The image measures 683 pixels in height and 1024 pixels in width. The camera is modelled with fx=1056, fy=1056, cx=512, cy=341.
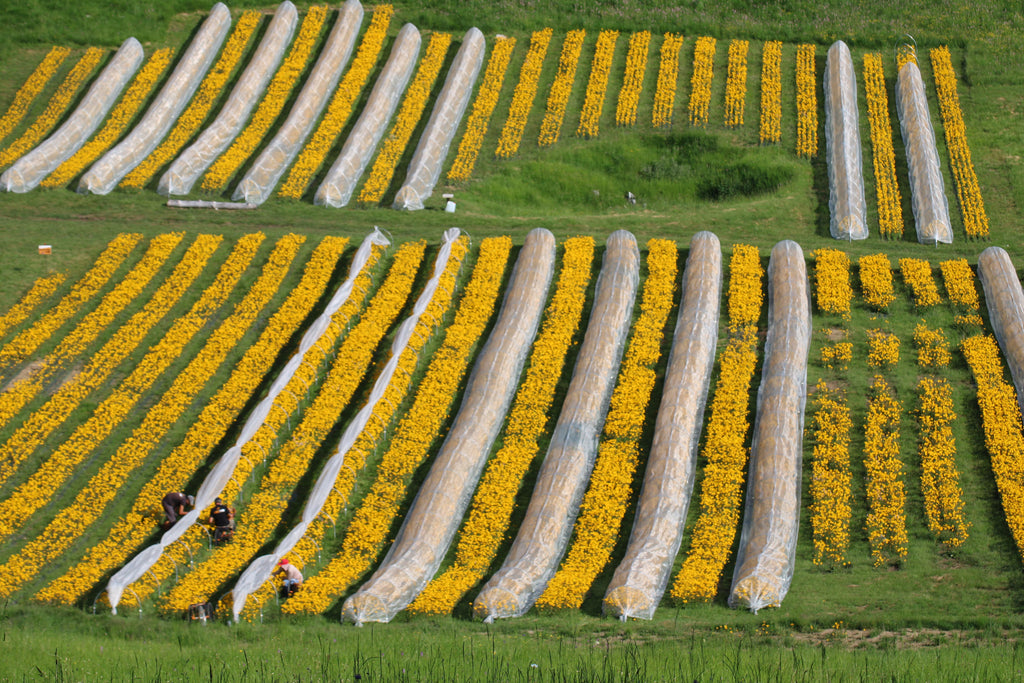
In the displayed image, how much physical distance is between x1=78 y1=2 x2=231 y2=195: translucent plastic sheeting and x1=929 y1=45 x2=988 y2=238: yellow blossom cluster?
1661 inches

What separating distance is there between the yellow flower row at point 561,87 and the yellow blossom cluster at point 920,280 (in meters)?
20.9

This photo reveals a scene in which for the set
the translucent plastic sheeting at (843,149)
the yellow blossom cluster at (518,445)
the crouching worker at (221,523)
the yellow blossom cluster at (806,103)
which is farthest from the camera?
the yellow blossom cluster at (806,103)

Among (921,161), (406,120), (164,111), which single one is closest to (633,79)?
(406,120)

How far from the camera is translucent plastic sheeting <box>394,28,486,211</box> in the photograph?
174 feet

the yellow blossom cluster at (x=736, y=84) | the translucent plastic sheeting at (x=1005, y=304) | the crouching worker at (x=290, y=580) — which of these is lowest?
the crouching worker at (x=290, y=580)

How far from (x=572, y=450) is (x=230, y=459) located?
11.7 m

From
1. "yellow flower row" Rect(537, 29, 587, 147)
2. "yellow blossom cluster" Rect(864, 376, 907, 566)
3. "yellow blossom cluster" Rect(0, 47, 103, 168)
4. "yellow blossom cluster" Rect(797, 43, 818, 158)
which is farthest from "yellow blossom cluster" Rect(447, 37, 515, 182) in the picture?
"yellow blossom cluster" Rect(864, 376, 907, 566)

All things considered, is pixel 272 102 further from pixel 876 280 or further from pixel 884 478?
pixel 884 478

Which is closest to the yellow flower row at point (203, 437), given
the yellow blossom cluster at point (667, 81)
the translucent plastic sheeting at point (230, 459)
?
the translucent plastic sheeting at point (230, 459)

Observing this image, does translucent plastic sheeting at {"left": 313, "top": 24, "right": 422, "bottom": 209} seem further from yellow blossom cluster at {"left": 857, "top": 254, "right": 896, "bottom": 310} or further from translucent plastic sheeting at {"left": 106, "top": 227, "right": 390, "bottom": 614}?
yellow blossom cluster at {"left": 857, "top": 254, "right": 896, "bottom": 310}

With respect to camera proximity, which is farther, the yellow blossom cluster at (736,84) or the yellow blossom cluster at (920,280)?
the yellow blossom cluster at (736,84)

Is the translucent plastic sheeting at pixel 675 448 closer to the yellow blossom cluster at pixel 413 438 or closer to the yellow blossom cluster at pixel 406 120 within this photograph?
the yellow blossom cluster at pixel 413 438

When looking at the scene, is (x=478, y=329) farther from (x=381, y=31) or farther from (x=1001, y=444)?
(x=381, y=31)

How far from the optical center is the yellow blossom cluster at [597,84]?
194 feet
